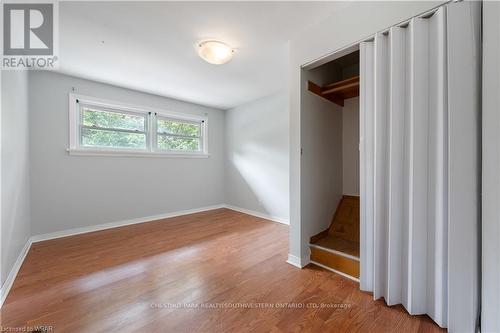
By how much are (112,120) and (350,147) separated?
3.70m

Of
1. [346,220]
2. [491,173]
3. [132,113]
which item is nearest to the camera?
[491,173]

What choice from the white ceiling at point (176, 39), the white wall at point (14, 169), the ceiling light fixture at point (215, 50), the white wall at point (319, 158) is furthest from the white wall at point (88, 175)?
the white wall at point (319, 158)

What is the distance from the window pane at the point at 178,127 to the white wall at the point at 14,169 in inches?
69.8

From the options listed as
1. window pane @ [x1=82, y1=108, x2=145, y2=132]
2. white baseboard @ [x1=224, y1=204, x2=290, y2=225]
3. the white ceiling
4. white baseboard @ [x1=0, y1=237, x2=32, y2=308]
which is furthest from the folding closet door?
window pane @ [x1=82, y1=108, x2=145, y2=132]

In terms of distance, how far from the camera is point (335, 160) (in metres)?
2.53

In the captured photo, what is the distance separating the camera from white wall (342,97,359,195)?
8.37ft

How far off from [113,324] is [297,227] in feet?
5.34

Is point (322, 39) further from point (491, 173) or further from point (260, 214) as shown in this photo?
point (260, 214)

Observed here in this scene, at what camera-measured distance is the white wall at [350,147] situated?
2551 millimetres

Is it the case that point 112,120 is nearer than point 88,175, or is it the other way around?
point 88,175

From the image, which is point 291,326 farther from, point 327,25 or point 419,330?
point 327,25

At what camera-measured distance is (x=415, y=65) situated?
1.33m

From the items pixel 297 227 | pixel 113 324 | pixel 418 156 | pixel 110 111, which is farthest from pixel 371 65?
pixel 110 111

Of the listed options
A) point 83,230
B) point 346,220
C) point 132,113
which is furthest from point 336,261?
point 132,113
